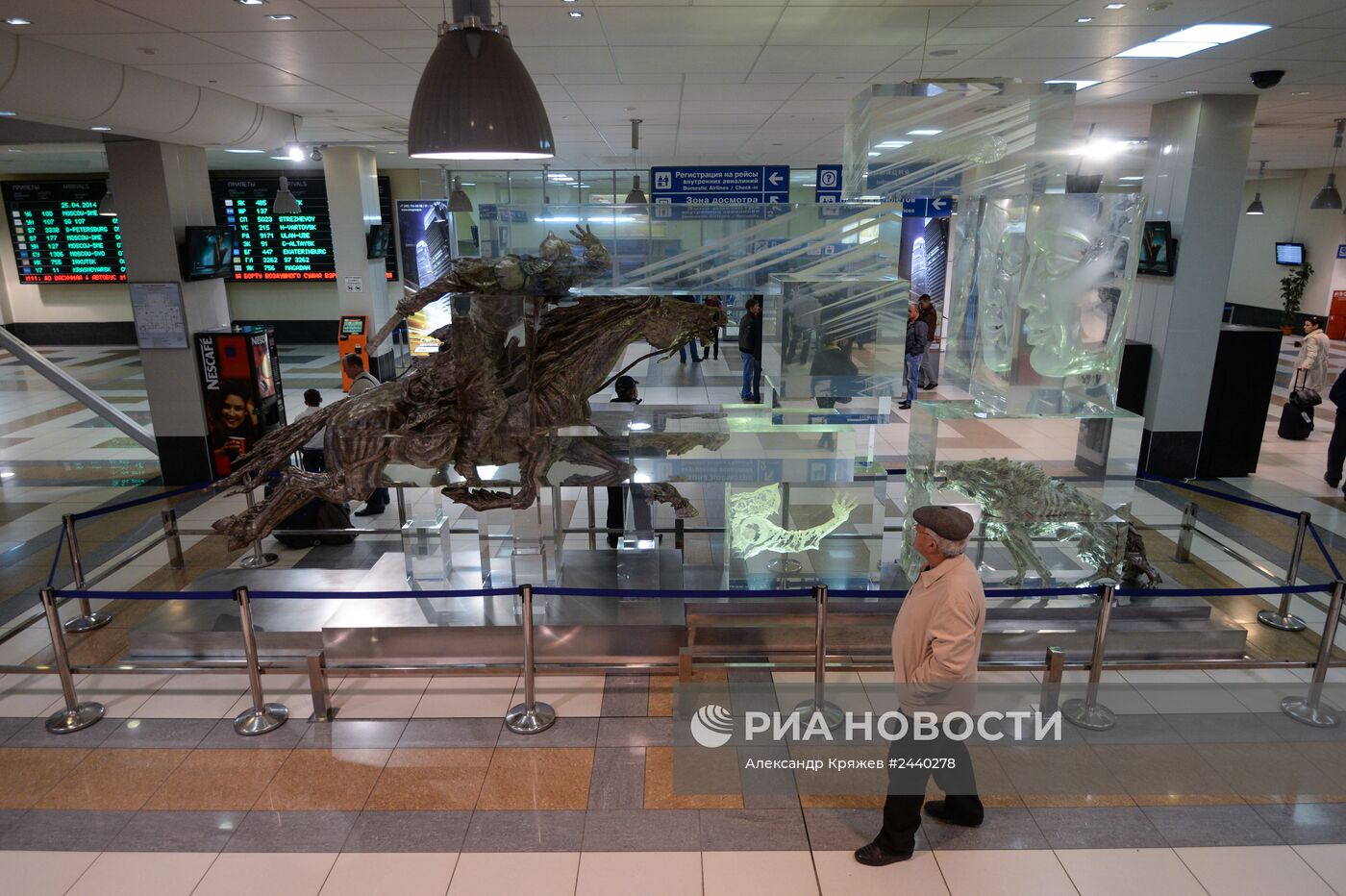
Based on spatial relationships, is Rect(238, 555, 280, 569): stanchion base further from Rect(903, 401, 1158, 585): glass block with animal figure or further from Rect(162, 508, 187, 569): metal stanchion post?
Rect(903, 401, 1158, 585): glass block with animal figure

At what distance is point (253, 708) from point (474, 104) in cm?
361

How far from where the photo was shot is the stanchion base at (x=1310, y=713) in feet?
13.8

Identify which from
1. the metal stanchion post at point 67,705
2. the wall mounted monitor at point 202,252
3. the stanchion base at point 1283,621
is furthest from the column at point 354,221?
the stanchion base at point 1283,621

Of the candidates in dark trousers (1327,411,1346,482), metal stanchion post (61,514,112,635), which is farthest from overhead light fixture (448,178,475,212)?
dark trousers (1327,411,1346,482)

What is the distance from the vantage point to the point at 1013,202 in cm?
482

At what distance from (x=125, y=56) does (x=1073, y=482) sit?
716cm

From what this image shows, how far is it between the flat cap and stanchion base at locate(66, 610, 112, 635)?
5.55 metres

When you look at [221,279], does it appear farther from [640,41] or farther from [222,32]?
[640,41]

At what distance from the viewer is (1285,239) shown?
18734 millimetres

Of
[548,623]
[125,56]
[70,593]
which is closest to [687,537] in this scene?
[548,623]

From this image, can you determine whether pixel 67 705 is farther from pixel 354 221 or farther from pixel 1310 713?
pixel 354 221

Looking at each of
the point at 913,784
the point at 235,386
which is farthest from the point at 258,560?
the point at 913,784

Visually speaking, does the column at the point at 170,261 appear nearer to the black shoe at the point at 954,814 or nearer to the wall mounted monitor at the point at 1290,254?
the black shoe at the point at 954,814

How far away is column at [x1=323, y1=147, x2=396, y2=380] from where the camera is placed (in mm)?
11305
